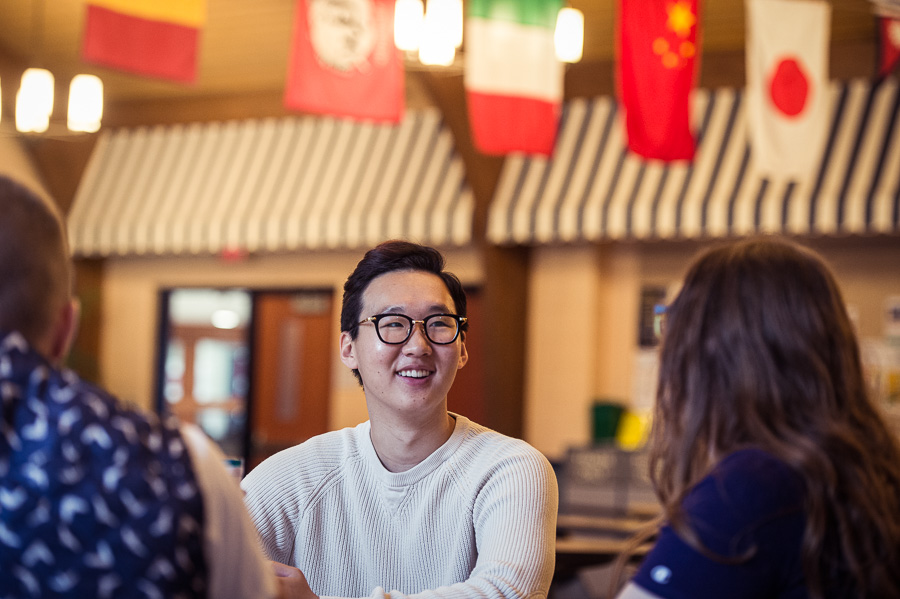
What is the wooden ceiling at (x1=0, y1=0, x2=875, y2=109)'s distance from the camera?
6969 millimetres

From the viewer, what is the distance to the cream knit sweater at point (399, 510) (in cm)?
188

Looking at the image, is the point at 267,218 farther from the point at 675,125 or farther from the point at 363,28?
the point at 675,125

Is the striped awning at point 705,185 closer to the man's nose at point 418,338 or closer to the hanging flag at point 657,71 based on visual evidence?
the hanging flag at point 657,71

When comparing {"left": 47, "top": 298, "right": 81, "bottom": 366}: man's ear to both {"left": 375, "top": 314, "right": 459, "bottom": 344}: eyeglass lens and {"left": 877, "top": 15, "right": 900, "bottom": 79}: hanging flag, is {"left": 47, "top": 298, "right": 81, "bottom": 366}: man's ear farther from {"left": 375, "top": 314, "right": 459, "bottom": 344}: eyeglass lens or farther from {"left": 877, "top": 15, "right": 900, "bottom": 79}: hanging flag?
{"left": 877, "top": 15, "right": 900, "bottom": 79}: hanging flag

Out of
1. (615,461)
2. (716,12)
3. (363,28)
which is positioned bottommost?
(615,461)

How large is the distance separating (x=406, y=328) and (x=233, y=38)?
22.2 feet

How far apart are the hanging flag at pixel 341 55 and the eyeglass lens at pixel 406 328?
3018mm

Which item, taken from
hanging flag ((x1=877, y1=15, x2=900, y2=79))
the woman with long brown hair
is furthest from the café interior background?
the woman with long brown hair

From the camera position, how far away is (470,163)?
26.0ft

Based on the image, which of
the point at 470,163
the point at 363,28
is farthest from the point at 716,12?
the point at 363,28

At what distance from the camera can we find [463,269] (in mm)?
8648

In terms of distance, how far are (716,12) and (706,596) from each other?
21.2ft

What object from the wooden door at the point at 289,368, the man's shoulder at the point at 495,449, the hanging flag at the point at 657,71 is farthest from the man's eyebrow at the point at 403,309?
the wooden door at the point at 289,368

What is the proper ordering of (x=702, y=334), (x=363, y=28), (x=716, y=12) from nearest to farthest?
(x=702, y=334) → (x=363, y=28) → (x=716, y=12)
